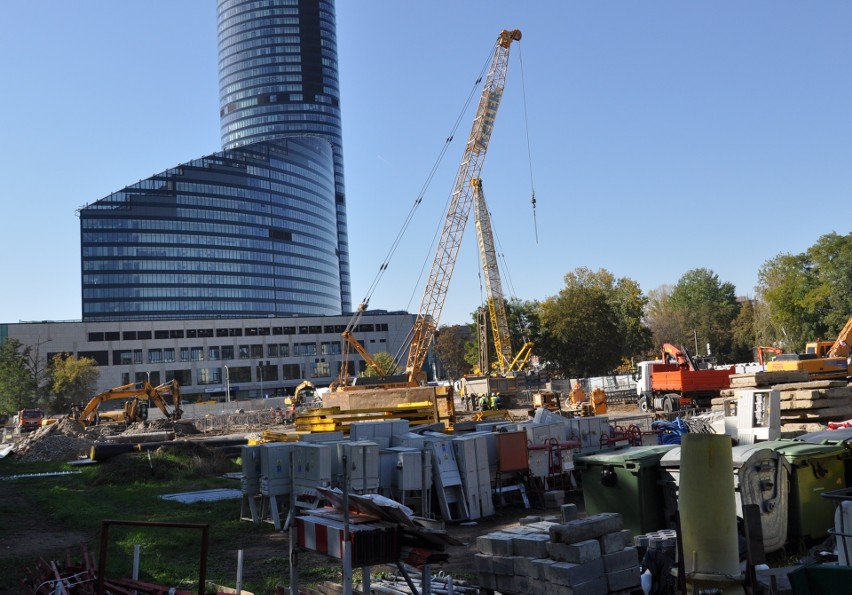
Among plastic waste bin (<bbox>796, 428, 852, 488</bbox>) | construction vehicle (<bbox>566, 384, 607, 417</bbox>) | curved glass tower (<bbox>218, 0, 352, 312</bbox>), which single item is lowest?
construction vehicle (<bbox>566, 384, 607, 417</bbox>)

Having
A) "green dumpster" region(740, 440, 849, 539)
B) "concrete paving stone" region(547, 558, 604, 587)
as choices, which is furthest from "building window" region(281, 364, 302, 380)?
"concrete paving stone" region(547, 558, 604, 587)

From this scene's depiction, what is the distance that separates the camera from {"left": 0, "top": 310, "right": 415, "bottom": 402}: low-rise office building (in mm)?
104562

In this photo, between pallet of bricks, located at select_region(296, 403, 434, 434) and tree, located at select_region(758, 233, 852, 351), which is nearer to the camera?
pallet of bricks, located at select_region(296, 403, 434, 434)

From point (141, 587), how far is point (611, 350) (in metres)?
68.2

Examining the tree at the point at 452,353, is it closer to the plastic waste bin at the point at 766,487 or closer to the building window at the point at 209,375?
the building window at the point at 209,375

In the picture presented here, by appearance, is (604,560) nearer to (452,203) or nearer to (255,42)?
(452,203)

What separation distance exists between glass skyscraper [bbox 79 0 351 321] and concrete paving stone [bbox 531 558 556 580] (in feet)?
421

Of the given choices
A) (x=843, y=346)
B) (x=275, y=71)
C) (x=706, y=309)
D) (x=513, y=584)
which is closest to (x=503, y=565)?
(x=513, y=584)

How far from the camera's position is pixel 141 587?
774cm

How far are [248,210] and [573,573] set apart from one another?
145 metres

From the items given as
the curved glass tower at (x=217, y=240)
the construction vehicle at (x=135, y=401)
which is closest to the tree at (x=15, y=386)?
the construction vehicle at (x=135, y=401)

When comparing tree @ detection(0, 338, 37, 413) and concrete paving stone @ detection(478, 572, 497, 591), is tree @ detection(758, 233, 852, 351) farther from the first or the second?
tree @ detection(0, 338, 37, 413)

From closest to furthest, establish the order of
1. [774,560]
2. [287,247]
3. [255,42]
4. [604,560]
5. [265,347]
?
1. [604,560]
2. [774,560]
3. [265,347]
4. [287,247]
5. [255,42]

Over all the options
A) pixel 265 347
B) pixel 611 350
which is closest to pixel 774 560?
pixel 611 350
